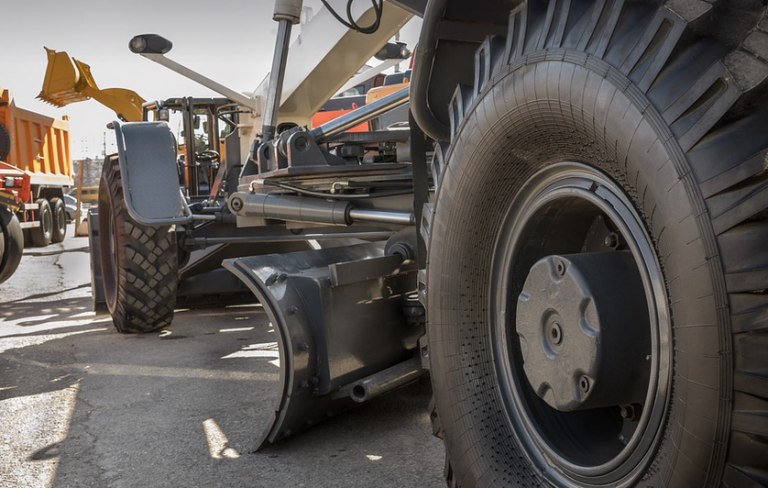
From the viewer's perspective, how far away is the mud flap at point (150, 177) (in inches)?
181

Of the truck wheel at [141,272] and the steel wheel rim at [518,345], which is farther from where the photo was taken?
the truck wheel at [141,272]

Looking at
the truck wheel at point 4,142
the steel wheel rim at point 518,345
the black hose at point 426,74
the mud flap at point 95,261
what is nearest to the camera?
the steel wheel rim at point 518,345

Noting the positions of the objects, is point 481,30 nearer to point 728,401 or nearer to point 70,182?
point 728,401

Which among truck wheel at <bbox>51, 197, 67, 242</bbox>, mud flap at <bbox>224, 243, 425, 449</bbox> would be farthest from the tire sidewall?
truck wheel at <bbox>51, 197, 67, 242</bbox>

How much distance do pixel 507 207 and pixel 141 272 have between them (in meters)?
3.75

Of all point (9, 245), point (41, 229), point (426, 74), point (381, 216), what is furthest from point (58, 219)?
point (426, 74)

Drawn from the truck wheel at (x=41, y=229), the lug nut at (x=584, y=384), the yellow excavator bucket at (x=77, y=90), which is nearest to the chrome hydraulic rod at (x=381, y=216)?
the lug nut at (x=584, y=384)

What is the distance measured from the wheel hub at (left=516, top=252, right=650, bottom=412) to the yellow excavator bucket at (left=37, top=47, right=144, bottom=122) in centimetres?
→ 1208

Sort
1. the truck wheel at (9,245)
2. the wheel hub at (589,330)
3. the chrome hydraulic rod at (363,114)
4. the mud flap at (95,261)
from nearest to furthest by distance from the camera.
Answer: the wheel hub at (589,330) < the chrome hydraulic rod at (363,114) < the mud flap at (95,261) < the truck wheel at (9,245)

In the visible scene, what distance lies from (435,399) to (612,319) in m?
0.66

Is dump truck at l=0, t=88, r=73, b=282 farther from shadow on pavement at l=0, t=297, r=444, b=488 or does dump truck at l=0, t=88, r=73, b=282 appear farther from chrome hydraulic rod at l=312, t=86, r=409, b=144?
chrome hydraulic rod at l=312, t=86, r=409, b=144

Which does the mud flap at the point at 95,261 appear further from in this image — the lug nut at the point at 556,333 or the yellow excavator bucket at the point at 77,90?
the yellow excavator bucket at the point at 77,90

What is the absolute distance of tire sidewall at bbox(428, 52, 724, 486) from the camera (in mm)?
1151

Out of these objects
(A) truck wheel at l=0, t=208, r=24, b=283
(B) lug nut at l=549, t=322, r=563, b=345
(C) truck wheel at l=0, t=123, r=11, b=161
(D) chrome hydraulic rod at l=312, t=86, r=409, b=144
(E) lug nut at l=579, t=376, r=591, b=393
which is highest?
(C) truck wheel at l=0, t=123, r=11, b=161
